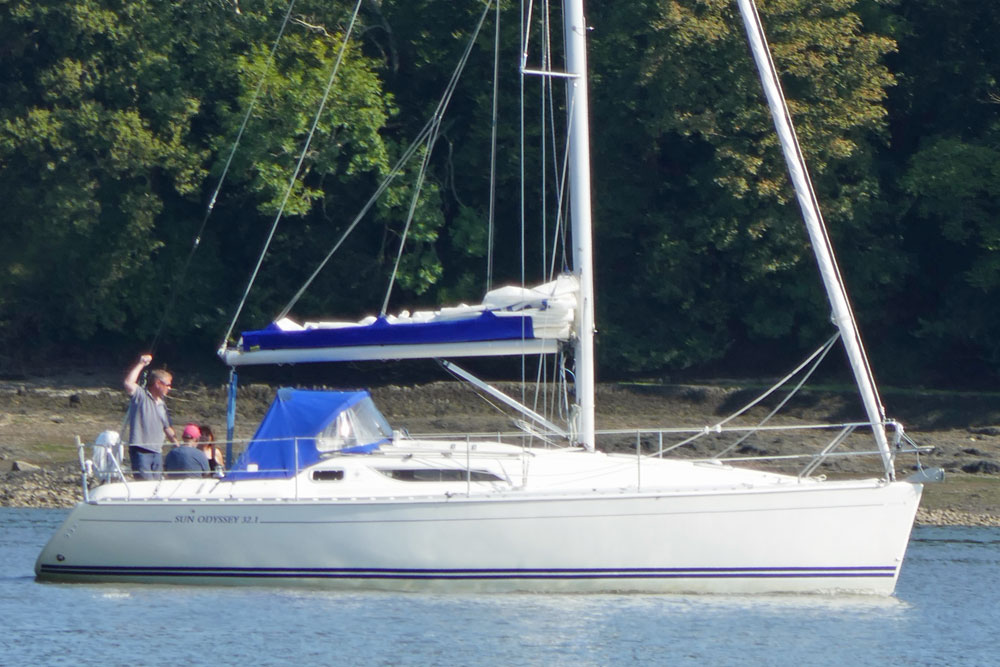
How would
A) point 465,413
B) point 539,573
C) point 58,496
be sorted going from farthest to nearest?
point 465,413
point 58,496
point 539,573

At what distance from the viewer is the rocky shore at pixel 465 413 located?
2584 centimetres

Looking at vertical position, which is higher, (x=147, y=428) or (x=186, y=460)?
(x=147, y=428)

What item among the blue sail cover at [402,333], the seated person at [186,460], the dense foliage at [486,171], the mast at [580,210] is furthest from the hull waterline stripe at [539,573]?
the dense foliage at [486,171]

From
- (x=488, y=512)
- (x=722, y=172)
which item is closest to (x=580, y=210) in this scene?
(x=488, y=512)

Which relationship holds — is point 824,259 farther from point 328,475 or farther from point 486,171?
point 486,171

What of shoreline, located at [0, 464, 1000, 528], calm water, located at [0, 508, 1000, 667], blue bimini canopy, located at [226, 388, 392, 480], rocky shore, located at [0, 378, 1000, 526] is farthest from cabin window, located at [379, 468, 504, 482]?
rocky shore, located at [0, 378, 1000, 526]

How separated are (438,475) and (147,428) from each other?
290 cm

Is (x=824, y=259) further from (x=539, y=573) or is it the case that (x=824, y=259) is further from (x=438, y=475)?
(x=438, y=475)

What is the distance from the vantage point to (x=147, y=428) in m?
15.2

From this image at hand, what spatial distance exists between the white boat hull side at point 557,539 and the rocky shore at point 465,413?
10.0 m

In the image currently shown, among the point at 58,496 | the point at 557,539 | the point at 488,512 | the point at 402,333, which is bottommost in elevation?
the point at 58,496

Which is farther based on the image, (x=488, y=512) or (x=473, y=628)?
(x=488, y=512)

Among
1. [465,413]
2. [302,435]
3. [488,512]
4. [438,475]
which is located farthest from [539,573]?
[465,413]

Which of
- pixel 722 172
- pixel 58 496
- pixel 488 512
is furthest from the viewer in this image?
pixel 722 172
